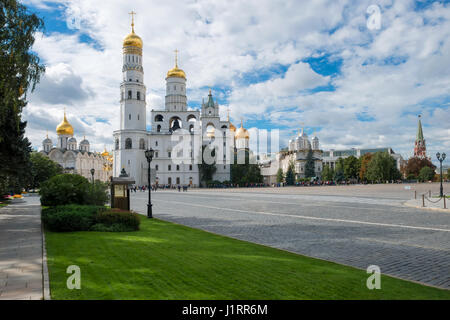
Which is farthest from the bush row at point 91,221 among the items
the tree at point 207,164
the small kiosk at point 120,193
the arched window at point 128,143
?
the tree at point 207,164

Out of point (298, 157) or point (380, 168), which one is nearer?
point (380, 168)

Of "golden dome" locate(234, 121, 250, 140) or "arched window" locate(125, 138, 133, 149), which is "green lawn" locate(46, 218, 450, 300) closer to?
"arched window" locate(125, 138, 133, 149)

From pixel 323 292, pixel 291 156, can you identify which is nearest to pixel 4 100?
pixel 323 292

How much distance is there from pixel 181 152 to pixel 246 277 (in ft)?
259

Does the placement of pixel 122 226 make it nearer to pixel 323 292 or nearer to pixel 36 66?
pixel 36 66

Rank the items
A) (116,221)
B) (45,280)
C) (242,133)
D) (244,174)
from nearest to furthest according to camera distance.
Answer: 1. (45,280)
2. (116,221)
3. (244,174)
4. (242,133)

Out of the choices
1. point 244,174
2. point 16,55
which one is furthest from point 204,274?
point 244,174

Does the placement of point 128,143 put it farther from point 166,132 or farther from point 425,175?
point 425,175

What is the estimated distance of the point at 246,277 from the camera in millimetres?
6055

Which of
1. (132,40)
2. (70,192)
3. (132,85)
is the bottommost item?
(70,192)

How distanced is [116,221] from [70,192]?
5784 millimetres

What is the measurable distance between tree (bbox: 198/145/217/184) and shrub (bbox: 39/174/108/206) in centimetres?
6484

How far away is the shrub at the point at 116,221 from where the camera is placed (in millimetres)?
11988

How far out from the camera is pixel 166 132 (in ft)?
278
